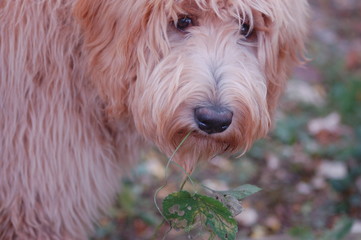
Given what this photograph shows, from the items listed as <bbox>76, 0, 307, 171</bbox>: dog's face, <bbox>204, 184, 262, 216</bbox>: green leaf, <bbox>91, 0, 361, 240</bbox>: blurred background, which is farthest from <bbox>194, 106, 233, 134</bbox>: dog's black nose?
<bbox>91, 0, 361, 240</bbox>: blurred background

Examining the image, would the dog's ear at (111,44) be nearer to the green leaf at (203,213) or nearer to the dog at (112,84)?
the dog at (112,84)

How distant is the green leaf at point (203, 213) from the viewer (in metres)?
2.48

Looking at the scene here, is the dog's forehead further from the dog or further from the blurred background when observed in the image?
the blurred background

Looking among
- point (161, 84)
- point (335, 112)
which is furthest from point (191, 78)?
point (335, 112)

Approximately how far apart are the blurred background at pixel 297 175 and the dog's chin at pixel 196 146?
1010 mm

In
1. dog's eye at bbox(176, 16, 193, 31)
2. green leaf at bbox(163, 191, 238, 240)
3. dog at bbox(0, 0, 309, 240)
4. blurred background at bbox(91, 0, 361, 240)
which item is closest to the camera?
green leaf at bbox(163, 191, 238, 240)

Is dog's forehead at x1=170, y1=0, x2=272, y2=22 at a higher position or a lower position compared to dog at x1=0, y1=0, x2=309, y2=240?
higher

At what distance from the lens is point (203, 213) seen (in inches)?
99.3

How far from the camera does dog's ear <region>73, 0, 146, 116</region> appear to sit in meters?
2.71

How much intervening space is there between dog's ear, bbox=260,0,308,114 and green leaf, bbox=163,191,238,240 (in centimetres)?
76

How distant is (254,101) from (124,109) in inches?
24.5

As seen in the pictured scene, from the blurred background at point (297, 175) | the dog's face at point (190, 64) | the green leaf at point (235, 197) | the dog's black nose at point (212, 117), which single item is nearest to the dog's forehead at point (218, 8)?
the dog's face at point (190, 64)

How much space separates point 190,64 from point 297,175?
235 centimetres

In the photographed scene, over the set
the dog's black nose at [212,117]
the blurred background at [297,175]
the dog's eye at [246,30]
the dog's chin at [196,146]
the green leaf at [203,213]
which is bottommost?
the blurred background at [297,175]
